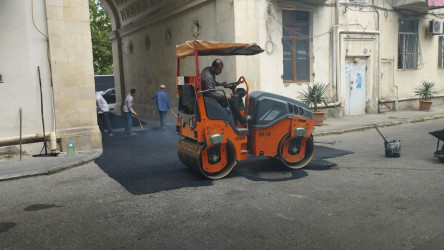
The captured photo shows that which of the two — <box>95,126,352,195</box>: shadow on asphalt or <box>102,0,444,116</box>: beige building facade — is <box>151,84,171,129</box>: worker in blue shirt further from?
<box>95,126,352,195</box>: shadow on asphalt

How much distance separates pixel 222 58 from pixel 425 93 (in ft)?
34.1

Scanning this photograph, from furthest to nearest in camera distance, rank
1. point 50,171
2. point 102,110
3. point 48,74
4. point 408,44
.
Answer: point 408,44
point 102,110
point 48,74
point 50,171

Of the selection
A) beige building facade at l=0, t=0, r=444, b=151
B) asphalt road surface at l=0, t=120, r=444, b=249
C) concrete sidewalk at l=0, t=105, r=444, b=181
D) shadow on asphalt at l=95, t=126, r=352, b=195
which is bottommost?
asphalt road surface at l=0, t=120, r=444, b=249

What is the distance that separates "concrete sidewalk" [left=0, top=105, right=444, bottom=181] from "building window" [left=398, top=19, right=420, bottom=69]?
2.34 metres

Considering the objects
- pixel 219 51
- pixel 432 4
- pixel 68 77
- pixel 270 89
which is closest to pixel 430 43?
pixel 432 4

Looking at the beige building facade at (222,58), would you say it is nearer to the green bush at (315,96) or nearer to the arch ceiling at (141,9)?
the arch ceiling at (141,9)

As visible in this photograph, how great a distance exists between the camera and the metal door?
1622 centimetres

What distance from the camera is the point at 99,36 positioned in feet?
97.7

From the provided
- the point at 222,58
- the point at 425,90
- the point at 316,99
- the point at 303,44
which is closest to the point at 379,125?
the point at 316,99

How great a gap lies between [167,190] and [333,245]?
9.89 feet

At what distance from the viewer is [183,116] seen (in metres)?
7.33

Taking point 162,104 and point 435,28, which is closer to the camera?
point 162,104

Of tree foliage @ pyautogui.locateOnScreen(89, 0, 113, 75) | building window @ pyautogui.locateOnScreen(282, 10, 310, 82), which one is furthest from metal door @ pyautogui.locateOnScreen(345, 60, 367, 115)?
tree foliage @ pyautogui.locateOnScreen(89, 0, 113, 75)

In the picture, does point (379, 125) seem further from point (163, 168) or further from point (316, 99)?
point (163, 168)
